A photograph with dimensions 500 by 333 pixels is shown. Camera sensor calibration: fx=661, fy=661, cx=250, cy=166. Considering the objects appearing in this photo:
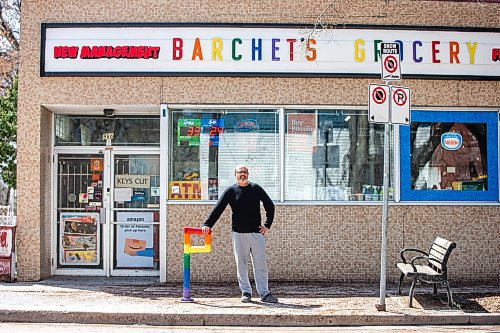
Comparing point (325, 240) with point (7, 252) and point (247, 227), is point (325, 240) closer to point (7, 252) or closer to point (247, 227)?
point (247, 227)

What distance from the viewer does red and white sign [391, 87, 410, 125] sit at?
894cm

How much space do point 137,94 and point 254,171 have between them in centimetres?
244

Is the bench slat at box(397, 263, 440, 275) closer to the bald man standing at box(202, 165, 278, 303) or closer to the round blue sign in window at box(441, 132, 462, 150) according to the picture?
the bald man standing at box(202, 165, 278, 303)

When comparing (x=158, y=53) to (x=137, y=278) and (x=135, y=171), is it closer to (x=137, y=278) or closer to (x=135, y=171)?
(x=135, y=171)

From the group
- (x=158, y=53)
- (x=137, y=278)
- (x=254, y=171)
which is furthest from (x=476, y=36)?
(x=137, y=278)

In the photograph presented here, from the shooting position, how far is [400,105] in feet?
29.4

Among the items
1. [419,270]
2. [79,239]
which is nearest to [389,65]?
[419,270]

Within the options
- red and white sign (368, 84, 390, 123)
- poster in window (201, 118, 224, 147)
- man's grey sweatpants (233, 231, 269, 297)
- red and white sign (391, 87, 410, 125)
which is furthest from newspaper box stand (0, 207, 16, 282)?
red and white sign (391, 87, 410, 125)

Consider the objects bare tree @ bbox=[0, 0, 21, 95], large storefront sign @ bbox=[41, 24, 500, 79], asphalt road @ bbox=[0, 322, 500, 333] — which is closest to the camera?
asphalt road @ bbox=[0, 322, 500, 333]

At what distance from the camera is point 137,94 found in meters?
11.5

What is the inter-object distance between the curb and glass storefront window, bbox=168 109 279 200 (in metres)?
3.35

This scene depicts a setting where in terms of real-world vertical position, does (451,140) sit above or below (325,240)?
above

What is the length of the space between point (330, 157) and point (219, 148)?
1975 millimetres

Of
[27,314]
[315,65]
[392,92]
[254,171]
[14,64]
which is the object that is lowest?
[27,314]
